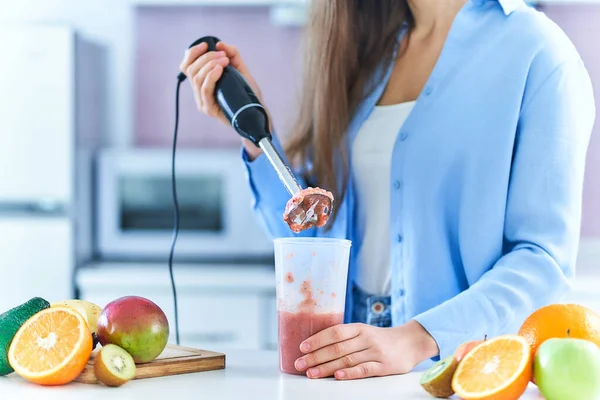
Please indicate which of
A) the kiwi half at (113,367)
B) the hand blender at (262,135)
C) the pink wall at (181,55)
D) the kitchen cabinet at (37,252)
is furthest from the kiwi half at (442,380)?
the pink wall at (181,55)

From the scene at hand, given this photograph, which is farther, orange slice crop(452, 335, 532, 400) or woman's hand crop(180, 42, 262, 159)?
woman's hand crop(180, 42, 262, 159)

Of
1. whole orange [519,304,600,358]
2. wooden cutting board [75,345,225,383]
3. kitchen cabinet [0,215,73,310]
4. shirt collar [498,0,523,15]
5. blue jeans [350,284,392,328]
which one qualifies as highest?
shirt collar [498,0,523,15]

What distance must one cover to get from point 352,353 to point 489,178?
40cm

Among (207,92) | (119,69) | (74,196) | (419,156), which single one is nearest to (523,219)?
(419,156)

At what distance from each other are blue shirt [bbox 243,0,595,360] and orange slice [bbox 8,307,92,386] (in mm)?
443

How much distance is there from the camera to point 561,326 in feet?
3.10

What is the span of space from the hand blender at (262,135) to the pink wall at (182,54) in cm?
168

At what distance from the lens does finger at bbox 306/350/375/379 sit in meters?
1.00

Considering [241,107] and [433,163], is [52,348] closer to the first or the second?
[241,107]

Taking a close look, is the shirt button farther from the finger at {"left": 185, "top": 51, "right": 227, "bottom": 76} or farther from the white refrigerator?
the white refrigerator

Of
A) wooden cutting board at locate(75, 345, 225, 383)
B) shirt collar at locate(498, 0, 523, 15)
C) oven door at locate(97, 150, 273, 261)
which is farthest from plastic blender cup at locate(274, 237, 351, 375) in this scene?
oven door at locate(97, 150, 273, 261)

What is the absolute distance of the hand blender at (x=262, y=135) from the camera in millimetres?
1009

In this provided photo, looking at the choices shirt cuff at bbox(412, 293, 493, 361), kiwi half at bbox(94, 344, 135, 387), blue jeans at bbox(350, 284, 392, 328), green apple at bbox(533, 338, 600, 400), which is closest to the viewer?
green apple at bbox(533, 338, 600, 400)

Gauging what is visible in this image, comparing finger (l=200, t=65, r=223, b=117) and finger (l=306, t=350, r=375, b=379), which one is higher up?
finger (l=200, t=65, r=223, b=117)
